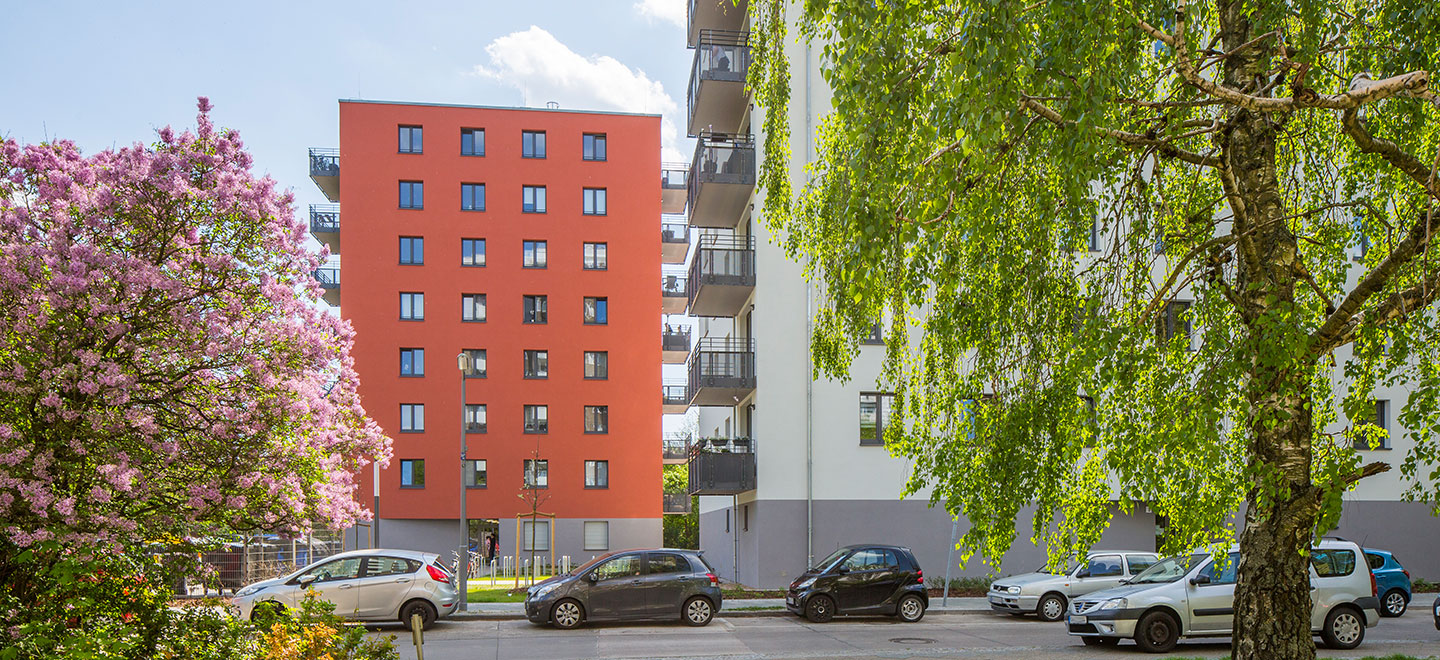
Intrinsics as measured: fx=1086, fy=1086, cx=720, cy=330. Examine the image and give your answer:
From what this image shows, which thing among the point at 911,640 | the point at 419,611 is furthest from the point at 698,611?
the point at 419,611

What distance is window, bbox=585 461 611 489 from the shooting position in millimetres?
44344

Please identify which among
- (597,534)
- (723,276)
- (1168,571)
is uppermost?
(723,276)

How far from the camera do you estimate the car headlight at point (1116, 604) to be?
16.0 metres

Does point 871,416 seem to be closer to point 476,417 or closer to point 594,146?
point 476,417

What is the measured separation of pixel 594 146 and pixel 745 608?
92.8ft

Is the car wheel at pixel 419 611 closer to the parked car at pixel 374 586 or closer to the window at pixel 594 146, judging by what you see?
the parked car at pixel 374 586

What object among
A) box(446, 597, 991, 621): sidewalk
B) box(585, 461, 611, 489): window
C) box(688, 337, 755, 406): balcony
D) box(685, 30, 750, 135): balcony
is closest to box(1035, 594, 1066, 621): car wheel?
box(446, 597, 991, 621): sidewalk

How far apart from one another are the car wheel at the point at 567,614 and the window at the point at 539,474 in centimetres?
2452

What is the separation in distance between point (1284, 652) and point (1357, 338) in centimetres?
243

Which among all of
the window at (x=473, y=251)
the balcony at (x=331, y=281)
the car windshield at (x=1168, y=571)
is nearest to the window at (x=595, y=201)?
the window at (x=473, y=251)

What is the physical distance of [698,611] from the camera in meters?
19.5

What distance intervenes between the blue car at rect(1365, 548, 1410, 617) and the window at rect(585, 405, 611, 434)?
2923 centimetres

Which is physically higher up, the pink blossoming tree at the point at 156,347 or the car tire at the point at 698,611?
the pink blossoming tree at the point at 156,347

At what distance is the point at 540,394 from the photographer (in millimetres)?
44250
